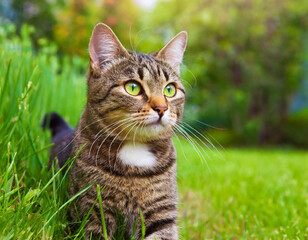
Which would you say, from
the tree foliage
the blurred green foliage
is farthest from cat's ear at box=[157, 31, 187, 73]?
the tree foliage

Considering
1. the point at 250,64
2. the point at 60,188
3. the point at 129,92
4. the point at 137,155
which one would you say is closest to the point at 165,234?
the point at 137,155

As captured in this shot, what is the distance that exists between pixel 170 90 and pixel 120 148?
426 mm

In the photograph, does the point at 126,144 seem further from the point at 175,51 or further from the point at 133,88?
the point at 175,51

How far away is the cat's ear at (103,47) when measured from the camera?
5.32 feet

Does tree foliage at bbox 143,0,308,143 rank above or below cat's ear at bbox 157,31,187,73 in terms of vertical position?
above

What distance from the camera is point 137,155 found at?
5.21 ft

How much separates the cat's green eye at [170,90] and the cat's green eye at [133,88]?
172mm

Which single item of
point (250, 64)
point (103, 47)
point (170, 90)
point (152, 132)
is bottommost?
point (152, 132)

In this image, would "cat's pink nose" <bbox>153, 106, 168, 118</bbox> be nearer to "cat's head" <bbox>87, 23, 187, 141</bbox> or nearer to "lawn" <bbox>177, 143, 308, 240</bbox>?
"cat's head" <bbox>87, 23, 187, 141</bbox>

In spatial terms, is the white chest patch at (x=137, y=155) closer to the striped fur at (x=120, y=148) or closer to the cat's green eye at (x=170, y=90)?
the striped fur at (x=120, y=148)

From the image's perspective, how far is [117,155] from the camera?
5.10 feet

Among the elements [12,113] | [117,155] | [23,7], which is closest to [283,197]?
[117,155]

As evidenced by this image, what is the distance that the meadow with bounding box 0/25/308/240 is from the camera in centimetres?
144

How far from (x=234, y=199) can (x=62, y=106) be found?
6.79 ft
